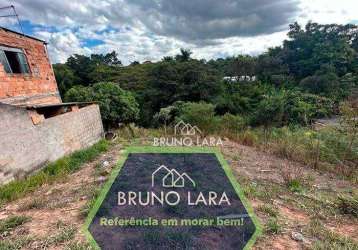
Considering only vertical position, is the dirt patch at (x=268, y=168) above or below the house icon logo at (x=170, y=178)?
below

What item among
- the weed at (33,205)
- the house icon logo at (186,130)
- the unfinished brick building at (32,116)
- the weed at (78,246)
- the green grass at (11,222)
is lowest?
the house icon logo at (186,130)

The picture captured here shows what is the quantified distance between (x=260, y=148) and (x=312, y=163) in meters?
1.52

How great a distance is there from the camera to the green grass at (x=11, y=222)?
104 inches

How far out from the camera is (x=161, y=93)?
689 inches

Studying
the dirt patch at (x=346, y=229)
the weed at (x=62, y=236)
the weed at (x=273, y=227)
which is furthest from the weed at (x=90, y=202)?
the dirt patch at (x=346, y=229)

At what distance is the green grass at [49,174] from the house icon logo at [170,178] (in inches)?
71.3

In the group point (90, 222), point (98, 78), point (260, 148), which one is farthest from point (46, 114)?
point (98, 78)

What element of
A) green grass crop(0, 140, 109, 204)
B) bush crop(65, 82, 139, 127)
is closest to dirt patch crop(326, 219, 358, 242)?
green grass crop(0, 140, 109, 204)

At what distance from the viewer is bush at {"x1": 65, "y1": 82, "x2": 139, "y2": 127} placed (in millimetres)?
11125

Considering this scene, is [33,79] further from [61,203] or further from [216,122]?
[216,122]

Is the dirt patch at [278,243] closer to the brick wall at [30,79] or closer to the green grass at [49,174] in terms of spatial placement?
the green grass at [49,174]

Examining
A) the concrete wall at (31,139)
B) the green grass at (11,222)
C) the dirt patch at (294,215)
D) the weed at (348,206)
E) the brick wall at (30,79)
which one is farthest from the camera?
the brick wall at (30,79)

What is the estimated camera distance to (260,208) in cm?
304

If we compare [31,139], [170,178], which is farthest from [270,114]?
[31,139]
